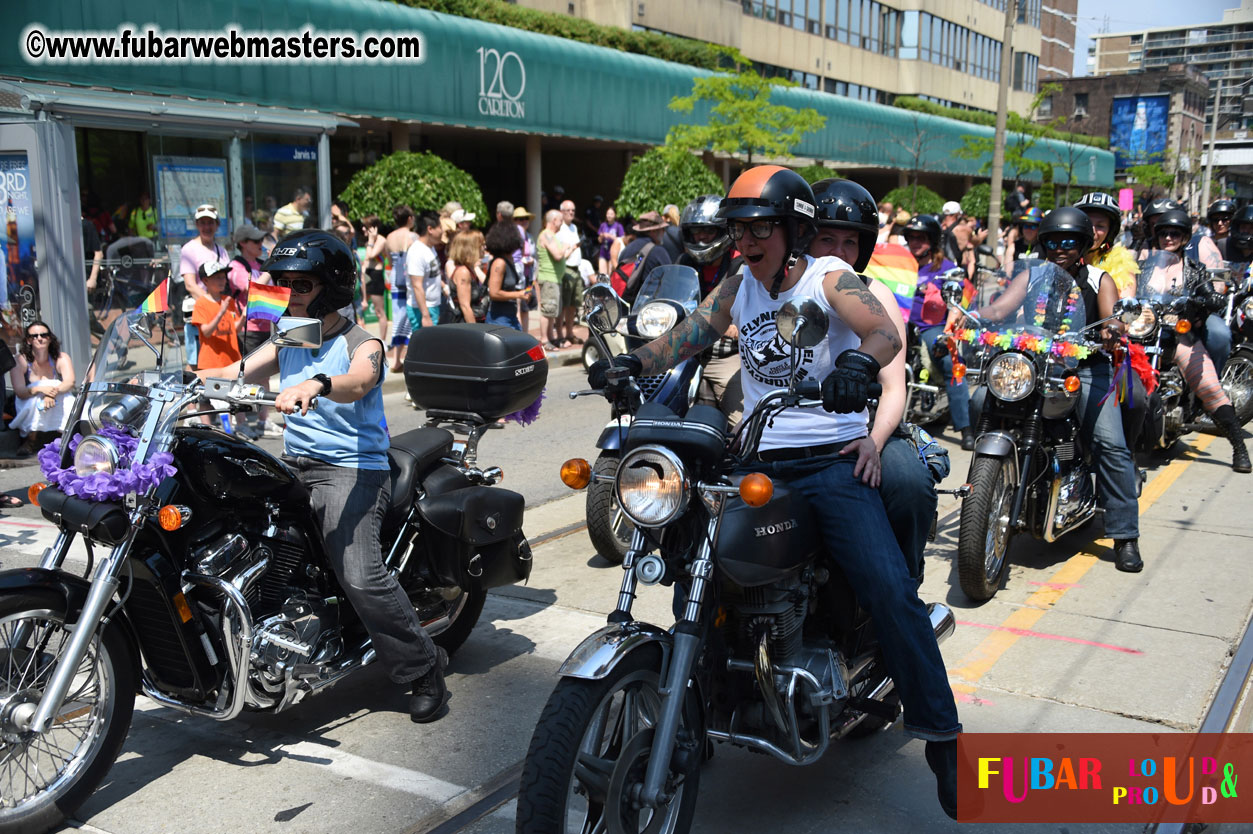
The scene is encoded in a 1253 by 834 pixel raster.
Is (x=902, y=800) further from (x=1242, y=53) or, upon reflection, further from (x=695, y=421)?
(x=1242, y=53)

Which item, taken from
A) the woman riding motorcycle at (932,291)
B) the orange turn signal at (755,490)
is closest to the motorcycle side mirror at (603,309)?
the orange turn signal at (755,490)

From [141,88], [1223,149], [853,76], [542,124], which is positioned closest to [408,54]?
[542,124]

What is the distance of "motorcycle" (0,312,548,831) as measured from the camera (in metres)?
3.36

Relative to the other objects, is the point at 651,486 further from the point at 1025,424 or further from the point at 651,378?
the point at 1025,424

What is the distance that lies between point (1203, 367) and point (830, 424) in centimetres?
662

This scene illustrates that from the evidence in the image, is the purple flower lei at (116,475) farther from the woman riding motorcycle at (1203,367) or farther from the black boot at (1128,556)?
the woman riding motorcycle at (1203,367)

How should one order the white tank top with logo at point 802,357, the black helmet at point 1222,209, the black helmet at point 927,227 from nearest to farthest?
the white tank top with logo at point 802,357 < the black helmet at point 927,227 < the black helmet at point 1222,209

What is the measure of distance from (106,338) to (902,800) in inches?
118

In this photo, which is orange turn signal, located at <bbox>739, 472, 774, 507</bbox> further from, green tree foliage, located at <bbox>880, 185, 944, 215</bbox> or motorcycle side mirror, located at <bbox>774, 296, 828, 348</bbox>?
green tree foliage, located at <bbox>880, 185, 944, 215</bbox>

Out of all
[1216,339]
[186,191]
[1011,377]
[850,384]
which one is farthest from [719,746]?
[186,191]

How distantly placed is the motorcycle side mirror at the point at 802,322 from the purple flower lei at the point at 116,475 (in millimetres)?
1935

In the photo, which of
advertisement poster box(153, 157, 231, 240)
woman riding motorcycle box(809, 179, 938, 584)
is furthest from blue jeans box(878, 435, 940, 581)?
advertisement poster box(153, 157, 231, 240)

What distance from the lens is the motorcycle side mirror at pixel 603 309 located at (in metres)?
4.07

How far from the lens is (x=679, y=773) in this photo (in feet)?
9.88
